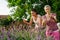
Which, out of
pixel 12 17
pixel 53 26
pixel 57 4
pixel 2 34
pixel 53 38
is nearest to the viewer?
pixel 53 38

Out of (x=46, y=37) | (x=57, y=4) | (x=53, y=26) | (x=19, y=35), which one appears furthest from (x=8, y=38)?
(x=57, y=4)

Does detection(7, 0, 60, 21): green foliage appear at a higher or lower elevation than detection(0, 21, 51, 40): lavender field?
lower

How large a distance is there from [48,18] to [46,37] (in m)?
1.28

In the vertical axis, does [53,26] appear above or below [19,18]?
above

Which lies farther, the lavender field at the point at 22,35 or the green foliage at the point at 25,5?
the green foliage at the point at 25,5

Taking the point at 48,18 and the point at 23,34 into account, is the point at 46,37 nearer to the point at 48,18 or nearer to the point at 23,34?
the point at 23,34

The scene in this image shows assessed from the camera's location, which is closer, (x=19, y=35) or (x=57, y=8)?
(x=19, y=35)

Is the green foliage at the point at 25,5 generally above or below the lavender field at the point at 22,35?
below

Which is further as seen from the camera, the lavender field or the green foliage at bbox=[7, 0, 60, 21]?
the green foliage at bbox=[7, 0, 60, 21]

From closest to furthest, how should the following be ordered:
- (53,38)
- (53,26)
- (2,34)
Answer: (53,38)
(2,34)
(53,26)

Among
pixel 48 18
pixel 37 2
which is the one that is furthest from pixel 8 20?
pixel 48 18

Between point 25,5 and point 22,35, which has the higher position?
point 22,35

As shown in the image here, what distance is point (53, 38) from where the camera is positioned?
5.17m

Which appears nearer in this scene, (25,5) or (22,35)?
(22,35)
